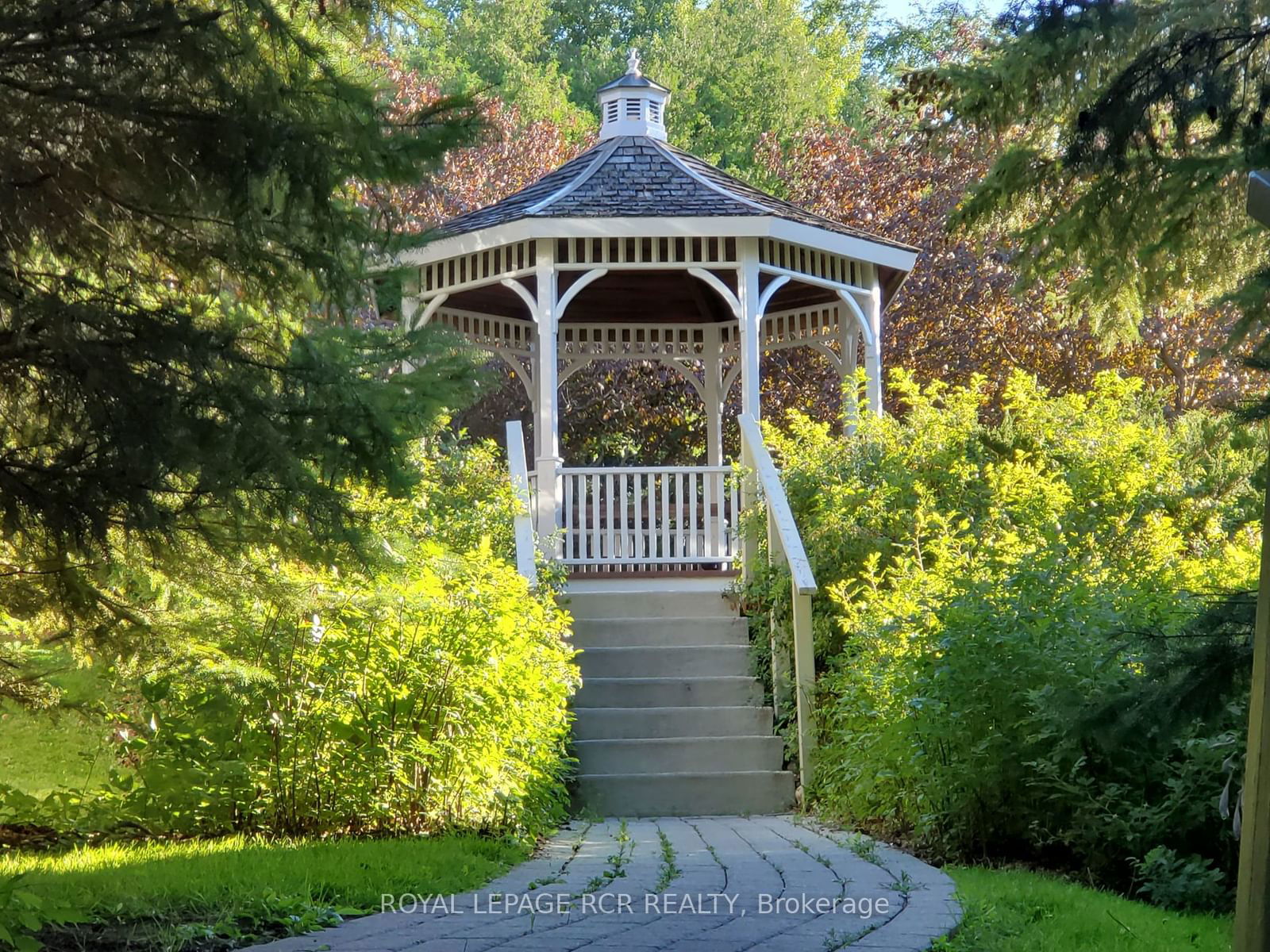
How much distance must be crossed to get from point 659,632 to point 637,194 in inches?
172

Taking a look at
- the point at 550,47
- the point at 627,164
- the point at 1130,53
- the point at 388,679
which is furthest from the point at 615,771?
the point at 550,47

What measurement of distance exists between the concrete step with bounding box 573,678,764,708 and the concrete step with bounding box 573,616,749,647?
1.91 feet

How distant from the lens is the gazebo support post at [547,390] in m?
11.4

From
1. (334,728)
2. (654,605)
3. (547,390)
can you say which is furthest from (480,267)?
(334,728)

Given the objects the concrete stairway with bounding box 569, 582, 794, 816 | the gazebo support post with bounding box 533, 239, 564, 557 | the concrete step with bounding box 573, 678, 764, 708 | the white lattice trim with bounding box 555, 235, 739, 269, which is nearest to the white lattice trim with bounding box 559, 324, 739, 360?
the white lattice trim with bounding box 555, 235, 739, 269

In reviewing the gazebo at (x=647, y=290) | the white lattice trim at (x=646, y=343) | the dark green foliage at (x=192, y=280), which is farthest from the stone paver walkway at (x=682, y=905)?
the white lattice trim at (x=646, y=343)

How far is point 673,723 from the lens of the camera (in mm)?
8641

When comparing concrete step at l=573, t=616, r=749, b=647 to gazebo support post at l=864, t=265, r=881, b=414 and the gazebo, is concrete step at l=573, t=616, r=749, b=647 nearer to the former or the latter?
the gazebo

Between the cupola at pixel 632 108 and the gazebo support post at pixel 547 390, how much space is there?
9.63 ft

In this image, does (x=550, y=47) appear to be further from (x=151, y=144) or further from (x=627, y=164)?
(x=151, y=144)

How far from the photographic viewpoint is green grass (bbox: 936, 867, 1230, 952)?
13.4 ft

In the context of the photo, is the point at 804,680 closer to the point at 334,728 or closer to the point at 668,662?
the point at 668,662

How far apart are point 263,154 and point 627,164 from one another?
9481mm

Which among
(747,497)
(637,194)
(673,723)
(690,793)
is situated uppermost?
(637,194)
